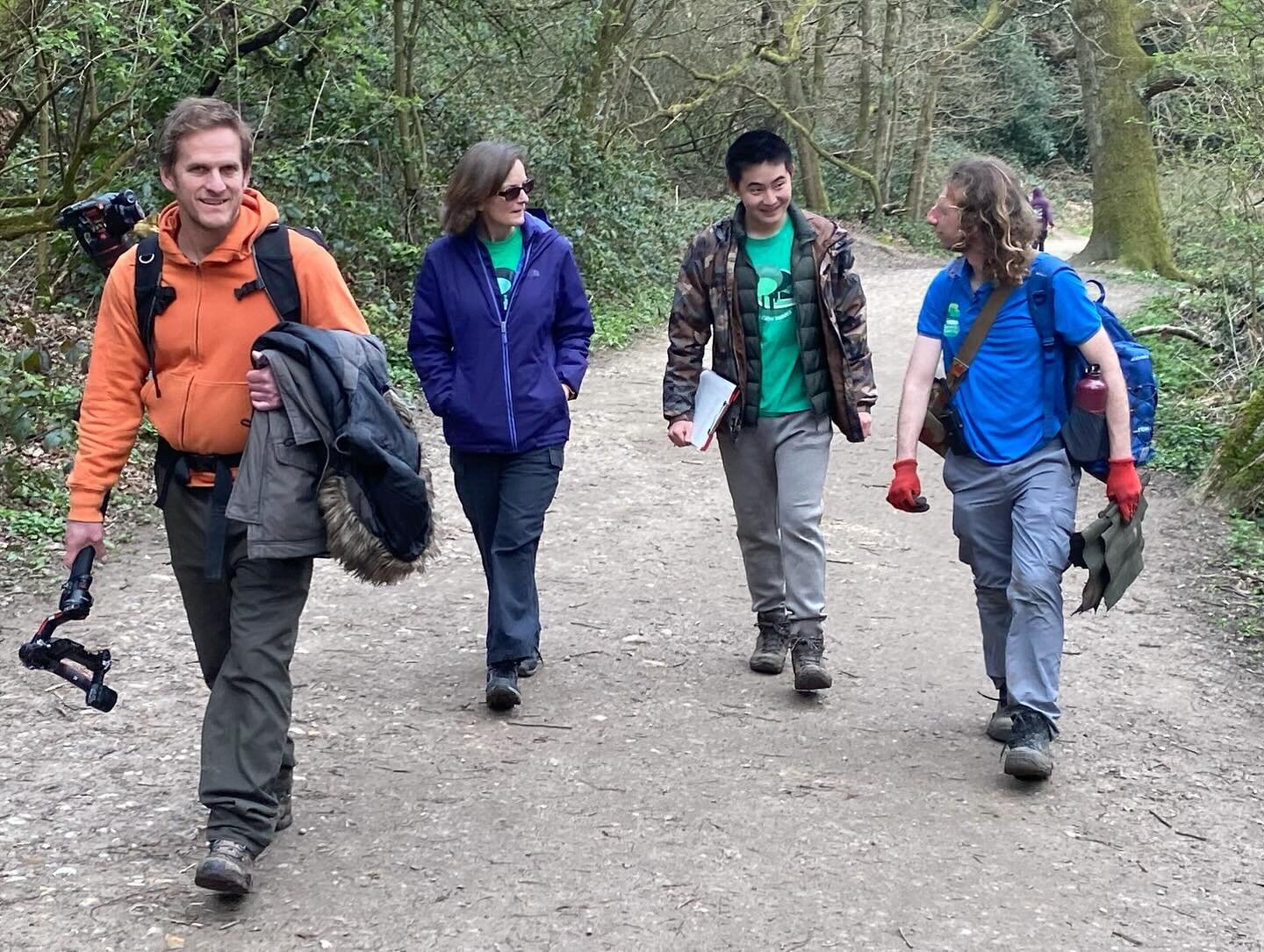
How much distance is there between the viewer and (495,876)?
3.95 metres

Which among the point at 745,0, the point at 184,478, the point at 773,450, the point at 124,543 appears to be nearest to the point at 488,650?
the point at 773,450

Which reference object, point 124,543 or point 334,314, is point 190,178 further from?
point 124,543

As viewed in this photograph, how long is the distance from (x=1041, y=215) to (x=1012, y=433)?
0.76 m

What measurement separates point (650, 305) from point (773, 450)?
1229 centimetres

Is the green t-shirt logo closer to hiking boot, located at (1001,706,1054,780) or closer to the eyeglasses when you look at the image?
the eyeglasses

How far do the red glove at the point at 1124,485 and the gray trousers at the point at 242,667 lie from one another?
2567 millimetres

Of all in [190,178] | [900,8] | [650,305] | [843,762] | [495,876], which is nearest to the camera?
[190,178]

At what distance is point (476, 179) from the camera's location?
199 inches

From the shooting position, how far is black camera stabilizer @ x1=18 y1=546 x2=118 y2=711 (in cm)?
367

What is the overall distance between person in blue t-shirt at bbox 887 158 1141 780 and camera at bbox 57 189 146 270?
8.04ft

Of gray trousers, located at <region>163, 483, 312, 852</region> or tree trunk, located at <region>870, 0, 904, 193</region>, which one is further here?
tree trunk, located at <region>870, 0, 904, 193</region>

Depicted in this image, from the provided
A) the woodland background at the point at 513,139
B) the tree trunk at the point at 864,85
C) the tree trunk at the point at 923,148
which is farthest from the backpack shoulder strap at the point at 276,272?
the tree trunk at the point at 923,148

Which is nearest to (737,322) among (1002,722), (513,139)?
(1002,722)

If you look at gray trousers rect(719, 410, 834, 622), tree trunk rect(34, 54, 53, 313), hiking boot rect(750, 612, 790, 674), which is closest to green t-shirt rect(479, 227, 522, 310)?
gray trousers rect(719, 410, 834, 622)
